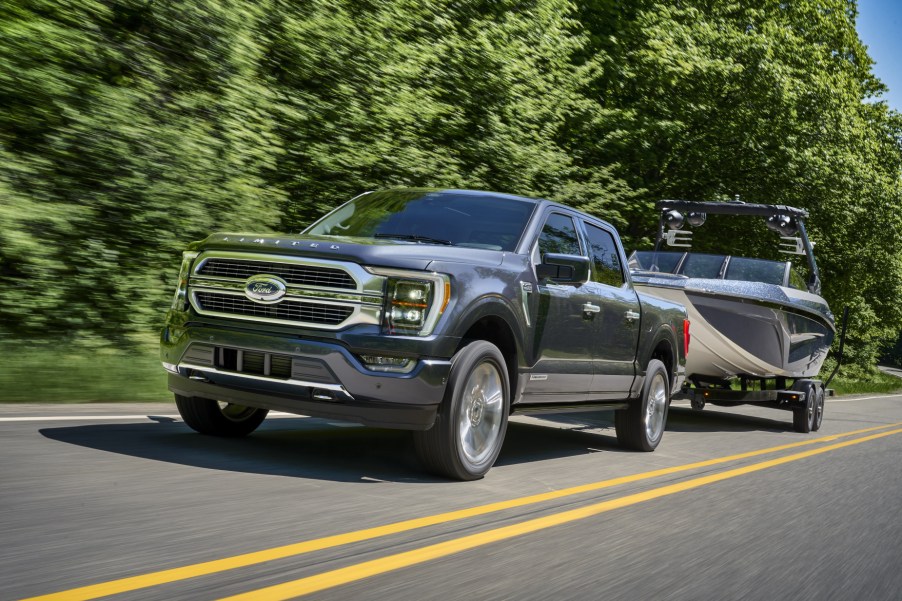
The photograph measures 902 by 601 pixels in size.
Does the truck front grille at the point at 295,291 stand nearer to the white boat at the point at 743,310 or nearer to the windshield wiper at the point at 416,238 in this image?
the windshield wiper at the point at 416,238

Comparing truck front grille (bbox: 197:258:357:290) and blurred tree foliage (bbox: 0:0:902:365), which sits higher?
blurred tree foliage (bbox: 0:0:902:365)

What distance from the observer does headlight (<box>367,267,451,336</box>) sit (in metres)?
6.11

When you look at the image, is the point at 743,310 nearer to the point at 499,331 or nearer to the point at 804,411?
the point at 804,411

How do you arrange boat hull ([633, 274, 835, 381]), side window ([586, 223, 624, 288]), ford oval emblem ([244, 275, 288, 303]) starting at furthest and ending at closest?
1. boat hull ([633, 274, 835, 381])
2. side window ([586, 223, 624, 288])
3. ford oval emblem ([244, 275, 288, 303])

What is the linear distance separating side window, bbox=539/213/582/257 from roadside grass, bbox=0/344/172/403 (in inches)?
152

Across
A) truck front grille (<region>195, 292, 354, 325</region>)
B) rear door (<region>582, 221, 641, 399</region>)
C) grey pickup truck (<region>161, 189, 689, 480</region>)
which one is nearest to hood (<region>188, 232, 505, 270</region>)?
grey pickup truck (<region>161, 189, 689, 480</region>)

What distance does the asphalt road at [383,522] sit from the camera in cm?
406

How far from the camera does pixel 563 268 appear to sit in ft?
23.8

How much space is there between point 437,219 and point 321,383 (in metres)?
2.21

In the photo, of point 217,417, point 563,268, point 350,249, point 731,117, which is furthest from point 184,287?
point 731,117

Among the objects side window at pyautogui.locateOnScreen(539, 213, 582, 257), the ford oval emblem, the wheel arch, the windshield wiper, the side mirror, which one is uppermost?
side window at pyautogui.locateOnScreen(539, 213, 582, 257)

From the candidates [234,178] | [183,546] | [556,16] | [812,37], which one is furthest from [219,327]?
[812,37]

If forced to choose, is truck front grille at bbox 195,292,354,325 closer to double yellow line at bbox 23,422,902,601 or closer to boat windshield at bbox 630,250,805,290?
double yellow line at bbox 23,422,902,601

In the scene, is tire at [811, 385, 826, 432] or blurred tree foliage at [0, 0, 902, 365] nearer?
blurred tree foliage at [0, 0, 902, 365]
